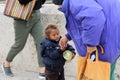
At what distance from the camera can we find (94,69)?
3553 mm

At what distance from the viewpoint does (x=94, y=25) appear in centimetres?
331

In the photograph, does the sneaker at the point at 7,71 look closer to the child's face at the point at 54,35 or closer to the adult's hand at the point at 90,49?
the child's face at the point at 54,35

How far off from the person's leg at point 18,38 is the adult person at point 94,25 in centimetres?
175

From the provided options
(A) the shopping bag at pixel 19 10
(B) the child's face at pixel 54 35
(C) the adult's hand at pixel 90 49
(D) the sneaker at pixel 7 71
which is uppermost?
(A) the shopping bag at pixel 19 10

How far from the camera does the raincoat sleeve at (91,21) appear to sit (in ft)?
10.9

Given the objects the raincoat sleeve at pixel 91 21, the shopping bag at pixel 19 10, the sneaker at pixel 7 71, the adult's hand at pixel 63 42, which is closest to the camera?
the raincoat sleeve at pixel 91 21

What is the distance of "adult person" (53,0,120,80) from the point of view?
3.33 m

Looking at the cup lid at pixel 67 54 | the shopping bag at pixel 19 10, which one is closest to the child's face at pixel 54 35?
the cup lid at pixel 67 54

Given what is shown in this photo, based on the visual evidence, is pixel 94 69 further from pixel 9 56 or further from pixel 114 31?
pixel 9 56

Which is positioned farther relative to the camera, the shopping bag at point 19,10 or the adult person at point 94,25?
the shopping bag at point 19,10

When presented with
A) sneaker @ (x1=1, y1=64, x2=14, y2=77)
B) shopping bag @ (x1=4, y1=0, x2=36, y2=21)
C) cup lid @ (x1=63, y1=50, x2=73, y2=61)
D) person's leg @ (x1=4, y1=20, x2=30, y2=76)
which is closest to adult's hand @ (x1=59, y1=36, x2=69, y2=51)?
cup lid @ (x1=63, y1=50, x2=73, y2=61)

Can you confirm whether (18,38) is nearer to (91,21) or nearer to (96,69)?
(96,69)

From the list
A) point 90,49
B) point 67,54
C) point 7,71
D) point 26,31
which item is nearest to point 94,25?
point 90,49

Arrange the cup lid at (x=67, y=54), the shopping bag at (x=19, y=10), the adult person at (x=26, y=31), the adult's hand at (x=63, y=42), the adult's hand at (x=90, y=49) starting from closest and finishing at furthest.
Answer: the adult's hand at (x=90, y=49)
the adult's hand at (x=63, y=42)
the cup lid at (x=67, y=54)
the shopping bag at (x=19, y=10)
the adult person at (x=26, y=31)
